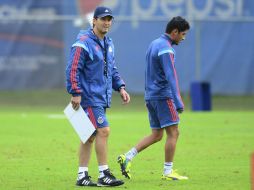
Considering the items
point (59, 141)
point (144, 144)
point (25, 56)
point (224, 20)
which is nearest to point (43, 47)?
point (25, 56)

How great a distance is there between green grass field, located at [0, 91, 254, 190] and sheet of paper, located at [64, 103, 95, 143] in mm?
635

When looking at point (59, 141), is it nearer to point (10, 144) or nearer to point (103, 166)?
point (10, 144)

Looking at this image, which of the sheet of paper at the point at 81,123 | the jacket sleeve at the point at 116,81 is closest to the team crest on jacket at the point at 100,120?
the sheet of paper at the point at 81,123

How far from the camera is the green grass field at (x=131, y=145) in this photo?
10922 millimetres

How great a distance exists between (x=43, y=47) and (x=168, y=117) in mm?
16426

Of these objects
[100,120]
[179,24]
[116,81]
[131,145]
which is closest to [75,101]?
[100,120]

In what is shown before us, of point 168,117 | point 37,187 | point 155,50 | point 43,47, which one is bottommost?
point 37,187

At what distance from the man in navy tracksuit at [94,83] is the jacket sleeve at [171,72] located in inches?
32.9

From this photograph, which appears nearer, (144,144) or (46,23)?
(144,144)

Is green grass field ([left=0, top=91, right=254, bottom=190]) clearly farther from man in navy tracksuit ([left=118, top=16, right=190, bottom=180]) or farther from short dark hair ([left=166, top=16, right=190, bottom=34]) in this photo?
short dark hair ([left=166, top=16, right=190, bottom=34])

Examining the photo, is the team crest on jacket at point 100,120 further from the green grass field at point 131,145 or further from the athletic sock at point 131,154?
the athletic sock at point 131,154

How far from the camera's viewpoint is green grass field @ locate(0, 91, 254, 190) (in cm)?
1092

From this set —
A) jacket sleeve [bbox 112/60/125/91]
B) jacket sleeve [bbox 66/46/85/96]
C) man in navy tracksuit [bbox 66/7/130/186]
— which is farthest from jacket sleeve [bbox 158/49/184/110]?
jacket sleeve [bbox 66/46/85/96]

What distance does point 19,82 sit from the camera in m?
27.0
